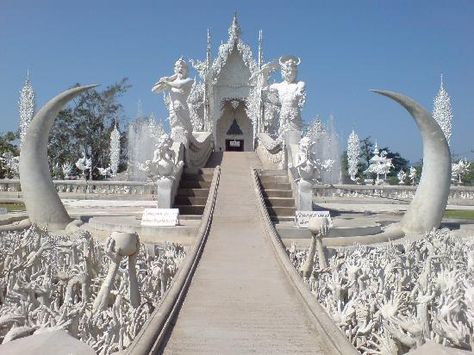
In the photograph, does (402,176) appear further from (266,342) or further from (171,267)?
(266,342)

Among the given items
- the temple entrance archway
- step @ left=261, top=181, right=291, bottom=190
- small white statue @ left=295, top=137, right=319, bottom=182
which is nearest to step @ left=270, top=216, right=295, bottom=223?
small white statue @ left=295, top=137, right=319, bottom=182

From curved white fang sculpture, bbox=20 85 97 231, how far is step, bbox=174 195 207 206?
2597 mm

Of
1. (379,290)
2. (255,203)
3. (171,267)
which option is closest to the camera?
(379,290)

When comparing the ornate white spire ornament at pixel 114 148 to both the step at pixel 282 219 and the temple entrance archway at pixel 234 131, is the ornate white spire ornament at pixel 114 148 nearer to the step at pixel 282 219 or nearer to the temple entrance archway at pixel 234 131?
the temple entrance archway at pixel 234 131

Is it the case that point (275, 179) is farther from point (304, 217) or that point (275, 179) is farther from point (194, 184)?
point (304, 217)

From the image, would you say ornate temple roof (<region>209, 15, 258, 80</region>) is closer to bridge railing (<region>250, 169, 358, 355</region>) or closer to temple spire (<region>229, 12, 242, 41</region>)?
temple spire (<region>229, 12, 242, 41</region>)

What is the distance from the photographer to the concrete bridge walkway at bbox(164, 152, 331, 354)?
427 centimetres

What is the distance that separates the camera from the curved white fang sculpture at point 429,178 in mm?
11367

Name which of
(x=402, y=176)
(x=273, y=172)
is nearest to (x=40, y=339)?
(x=273, y=172)

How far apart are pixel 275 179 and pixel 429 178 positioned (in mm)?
3990

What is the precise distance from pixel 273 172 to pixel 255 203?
140 inches

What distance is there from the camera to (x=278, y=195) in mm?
13047

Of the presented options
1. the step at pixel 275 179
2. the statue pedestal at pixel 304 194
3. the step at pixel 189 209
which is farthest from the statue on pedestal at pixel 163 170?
the statue pedestal at pixel 304 194

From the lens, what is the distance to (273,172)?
1453 cm
